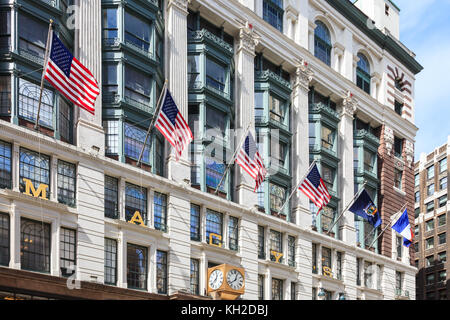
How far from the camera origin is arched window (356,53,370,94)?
6253 centimetres

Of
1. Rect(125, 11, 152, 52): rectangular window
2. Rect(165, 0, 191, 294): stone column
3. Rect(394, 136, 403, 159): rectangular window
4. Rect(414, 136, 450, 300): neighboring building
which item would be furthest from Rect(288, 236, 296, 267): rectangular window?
Rect(414, 136, 450, 300): neighboring building

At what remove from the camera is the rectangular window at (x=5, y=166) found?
103 feet

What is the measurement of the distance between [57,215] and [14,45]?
8.92 meters

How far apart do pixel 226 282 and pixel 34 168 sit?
13.3 m

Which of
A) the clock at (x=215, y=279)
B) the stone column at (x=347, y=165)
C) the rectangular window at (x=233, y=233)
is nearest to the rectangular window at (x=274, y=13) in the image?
the stone column at (x=347, y=165)

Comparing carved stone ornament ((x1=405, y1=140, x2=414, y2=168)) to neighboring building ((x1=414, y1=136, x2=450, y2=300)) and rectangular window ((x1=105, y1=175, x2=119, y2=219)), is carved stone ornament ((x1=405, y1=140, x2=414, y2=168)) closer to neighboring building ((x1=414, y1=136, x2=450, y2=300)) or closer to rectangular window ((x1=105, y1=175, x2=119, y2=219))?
neighboring building ((x1=414, y1=136, x2=450, y2=300))

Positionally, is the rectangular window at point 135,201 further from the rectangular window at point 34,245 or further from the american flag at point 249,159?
the american flag at point 249,159

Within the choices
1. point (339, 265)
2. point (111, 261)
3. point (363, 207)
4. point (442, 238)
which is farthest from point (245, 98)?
point (442, 238)

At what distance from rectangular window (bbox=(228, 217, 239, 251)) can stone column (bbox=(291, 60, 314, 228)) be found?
276 inches

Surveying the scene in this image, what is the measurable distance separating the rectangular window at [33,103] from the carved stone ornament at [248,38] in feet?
59.9

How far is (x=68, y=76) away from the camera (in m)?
30.4

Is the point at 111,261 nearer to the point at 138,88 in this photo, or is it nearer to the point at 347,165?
the point at 138,88

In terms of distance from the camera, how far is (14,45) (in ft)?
107
